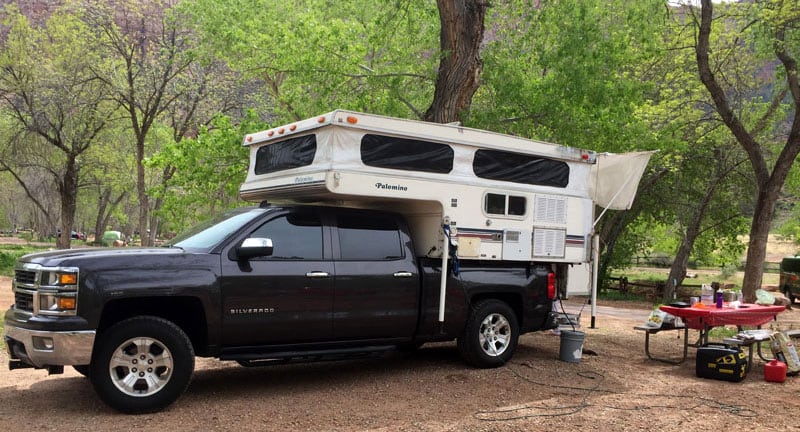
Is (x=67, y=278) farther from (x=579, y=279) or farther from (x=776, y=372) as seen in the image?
(x=776, y=372)

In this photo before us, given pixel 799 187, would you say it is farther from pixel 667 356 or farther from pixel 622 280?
pixel 667 356

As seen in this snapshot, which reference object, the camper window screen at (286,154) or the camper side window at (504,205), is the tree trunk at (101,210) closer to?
the camper window screen at (286,154)

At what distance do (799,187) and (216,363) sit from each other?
24.0m

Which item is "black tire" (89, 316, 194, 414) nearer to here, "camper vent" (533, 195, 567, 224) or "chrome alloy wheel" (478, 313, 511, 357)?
"chrome alloy wheel" (478, 313, 511, 357)

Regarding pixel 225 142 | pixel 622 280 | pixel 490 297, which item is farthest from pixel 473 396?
pixel 622 280

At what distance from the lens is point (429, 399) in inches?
263

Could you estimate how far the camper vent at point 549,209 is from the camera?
341 inches

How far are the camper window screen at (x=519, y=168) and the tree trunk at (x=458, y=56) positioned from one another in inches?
111

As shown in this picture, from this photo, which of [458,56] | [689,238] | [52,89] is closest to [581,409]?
[458,56]

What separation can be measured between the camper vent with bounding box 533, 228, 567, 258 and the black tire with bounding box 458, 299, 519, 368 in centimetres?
84

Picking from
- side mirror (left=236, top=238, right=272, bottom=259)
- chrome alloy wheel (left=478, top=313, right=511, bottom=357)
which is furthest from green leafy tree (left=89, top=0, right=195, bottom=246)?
side mirror (left=236, top=238, right=272, bottom=259)

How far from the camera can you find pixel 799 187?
2522cm

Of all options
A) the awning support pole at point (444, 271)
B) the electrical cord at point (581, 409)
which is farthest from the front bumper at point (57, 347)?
the awning support pole at point (444, 271)

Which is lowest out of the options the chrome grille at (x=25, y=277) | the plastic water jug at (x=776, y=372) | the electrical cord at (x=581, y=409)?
the electrical cord at (x=581, y=409)
